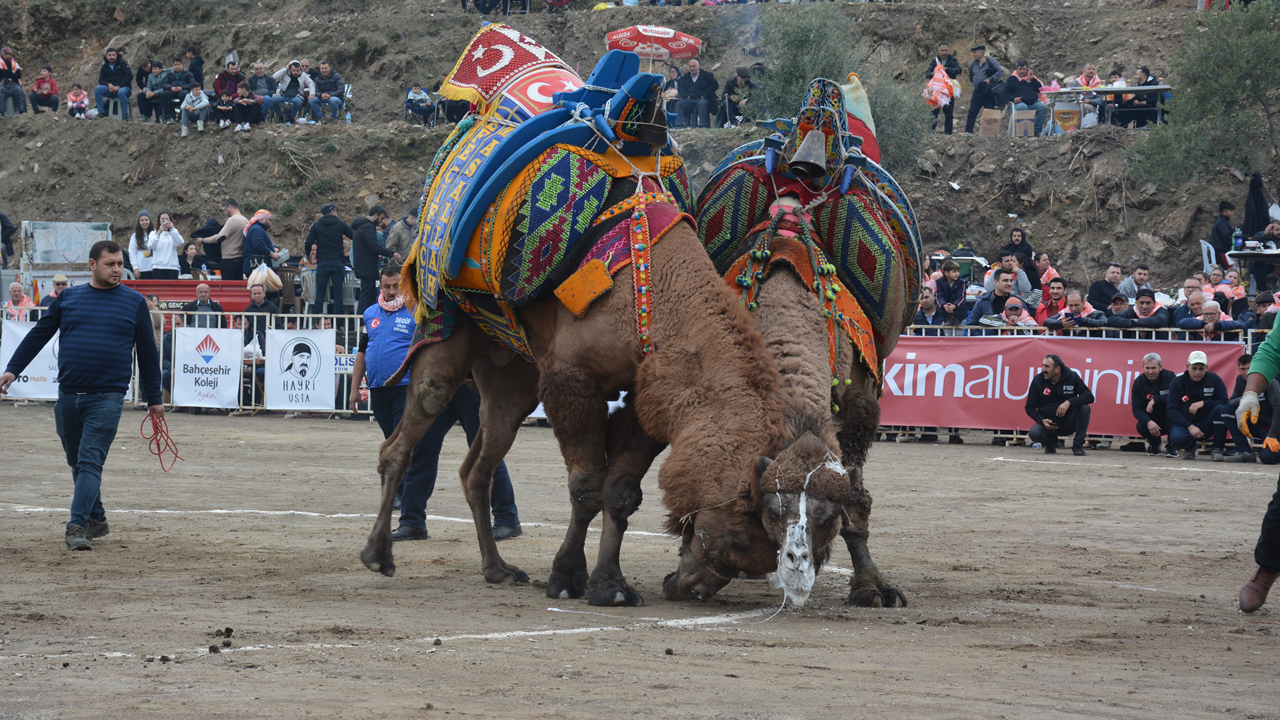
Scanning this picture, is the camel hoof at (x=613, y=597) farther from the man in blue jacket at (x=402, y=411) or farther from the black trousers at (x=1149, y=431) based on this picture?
the black trousers at (x=1149, y=431)

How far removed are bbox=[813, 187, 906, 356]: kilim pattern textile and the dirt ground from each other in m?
1.77

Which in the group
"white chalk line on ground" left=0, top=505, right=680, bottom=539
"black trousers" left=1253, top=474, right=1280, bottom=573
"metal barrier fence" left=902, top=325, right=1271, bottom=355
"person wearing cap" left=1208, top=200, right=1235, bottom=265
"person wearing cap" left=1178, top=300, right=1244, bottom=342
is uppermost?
"person wearing cap" left=1208, top=200, right=1235, bottom=265

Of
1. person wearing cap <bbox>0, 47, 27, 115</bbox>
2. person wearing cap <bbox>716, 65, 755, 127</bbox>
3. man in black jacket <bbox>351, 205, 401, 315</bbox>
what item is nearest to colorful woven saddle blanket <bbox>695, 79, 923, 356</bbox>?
man in black jacket <bbox>351, 205, 401, 315</bbox>

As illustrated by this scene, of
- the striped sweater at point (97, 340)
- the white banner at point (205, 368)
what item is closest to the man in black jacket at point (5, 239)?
the white banner at point (205, 368)

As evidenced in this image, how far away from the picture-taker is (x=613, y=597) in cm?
673

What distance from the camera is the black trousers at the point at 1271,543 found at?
686cm

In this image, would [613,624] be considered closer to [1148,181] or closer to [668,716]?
[668,716]

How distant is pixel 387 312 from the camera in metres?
10.4

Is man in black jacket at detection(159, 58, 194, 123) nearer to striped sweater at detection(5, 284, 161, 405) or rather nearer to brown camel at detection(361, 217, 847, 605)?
striped sweater at detection(5, 284, 161, 405)

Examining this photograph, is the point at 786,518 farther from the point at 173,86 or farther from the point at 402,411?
the point at 173,86

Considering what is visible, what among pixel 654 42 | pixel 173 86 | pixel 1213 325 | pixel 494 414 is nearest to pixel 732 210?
pixel 494 414

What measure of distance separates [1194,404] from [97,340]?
45.0ft

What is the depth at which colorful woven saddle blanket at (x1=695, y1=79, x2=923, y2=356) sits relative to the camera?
7.36m

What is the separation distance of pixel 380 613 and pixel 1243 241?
791 inches
